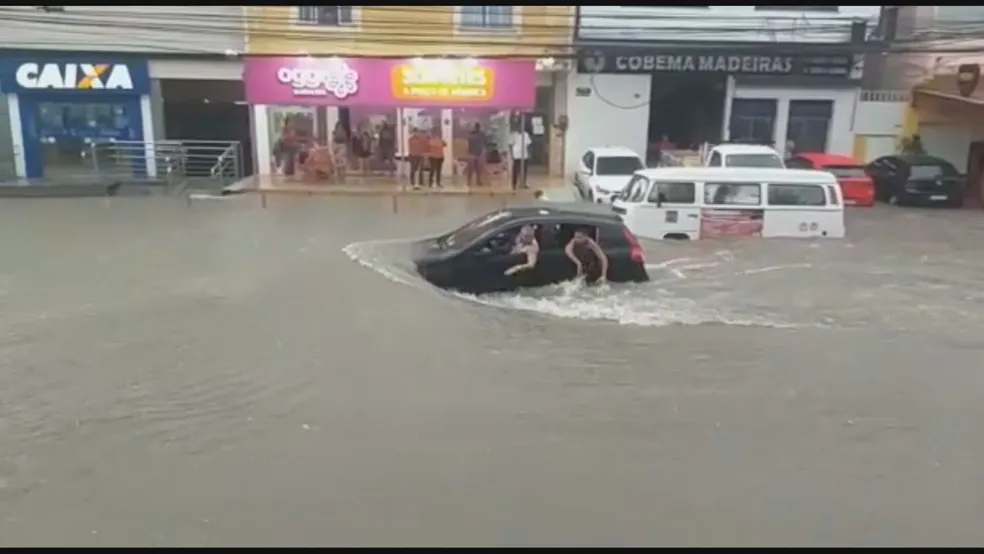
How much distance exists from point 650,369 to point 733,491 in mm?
2603

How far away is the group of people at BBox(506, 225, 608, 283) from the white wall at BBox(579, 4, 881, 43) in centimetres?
1267

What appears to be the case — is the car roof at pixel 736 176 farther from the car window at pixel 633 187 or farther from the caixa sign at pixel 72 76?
the caixa sign at pixel 72 76

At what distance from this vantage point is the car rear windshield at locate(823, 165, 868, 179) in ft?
63.3

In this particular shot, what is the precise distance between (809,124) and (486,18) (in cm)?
934

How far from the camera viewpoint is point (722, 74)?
22250 mm

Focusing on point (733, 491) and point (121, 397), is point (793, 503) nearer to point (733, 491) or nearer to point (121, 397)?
point (733, 491)

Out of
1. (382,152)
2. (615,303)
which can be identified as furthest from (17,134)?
(615,303)

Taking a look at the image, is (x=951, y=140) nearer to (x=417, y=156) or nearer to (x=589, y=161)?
(x=589, y=161)

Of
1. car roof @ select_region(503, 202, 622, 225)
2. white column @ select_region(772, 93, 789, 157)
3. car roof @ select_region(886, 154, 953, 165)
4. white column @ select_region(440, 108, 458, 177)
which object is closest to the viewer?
car roof @ select_region(503, 202, 622, 225)

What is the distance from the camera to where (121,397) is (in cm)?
730

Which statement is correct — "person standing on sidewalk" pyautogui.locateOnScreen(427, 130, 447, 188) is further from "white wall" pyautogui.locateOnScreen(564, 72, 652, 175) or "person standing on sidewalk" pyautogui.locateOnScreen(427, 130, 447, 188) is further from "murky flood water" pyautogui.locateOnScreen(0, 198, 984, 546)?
"murky flood water" pyautogui.locateOnScreen(0, 198, 984, 546)

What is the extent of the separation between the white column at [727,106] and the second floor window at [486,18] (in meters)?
6.04

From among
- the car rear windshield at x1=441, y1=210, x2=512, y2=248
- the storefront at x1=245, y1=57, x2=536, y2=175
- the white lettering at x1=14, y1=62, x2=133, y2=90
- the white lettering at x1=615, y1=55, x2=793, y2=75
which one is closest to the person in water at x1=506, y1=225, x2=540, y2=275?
the car rear windshield at x1=441, y1=210, x2=512, y2=248

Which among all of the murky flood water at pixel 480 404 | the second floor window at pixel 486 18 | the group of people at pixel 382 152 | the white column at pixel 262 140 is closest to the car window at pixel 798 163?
the group of people at pixel 382 152
